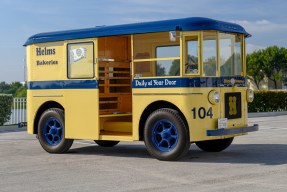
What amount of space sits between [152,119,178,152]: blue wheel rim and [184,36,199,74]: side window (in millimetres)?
1020

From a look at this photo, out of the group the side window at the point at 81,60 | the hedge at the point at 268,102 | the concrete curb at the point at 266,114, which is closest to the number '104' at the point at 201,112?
the side window at the point at 81,60

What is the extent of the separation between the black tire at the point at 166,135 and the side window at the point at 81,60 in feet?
5.96

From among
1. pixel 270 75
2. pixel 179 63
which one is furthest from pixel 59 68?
pixel 270 75

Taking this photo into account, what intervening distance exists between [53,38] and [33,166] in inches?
126

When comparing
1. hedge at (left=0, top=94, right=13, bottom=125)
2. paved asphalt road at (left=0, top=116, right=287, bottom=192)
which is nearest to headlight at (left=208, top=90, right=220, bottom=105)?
paved asphalt road at (left=0, top=116, right=287, bottom=192)

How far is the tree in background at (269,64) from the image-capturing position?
80.8m

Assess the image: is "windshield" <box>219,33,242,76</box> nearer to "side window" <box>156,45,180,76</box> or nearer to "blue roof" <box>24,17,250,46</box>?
"blue roof" <box>24,17,250,46</box>

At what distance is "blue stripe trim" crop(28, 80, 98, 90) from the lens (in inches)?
436

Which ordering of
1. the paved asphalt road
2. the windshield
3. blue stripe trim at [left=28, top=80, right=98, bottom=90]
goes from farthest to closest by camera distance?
blue stripe trim at [left=28, top=80, right=98, bottom=90] < the windshield < the paved asphalt road

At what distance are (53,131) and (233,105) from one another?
12.9 feet

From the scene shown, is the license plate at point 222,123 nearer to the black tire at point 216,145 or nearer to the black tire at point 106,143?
the black tire at point 216,145

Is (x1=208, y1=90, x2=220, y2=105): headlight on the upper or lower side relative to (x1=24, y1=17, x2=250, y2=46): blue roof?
lower

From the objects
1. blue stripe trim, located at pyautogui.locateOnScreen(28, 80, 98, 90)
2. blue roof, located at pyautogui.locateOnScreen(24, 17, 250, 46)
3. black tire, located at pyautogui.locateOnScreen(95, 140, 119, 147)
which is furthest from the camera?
black tire, located at pyautogui.locateOnScreen(95, 140, 119, 147)

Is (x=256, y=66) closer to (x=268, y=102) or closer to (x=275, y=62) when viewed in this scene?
(x=275, y=62)
